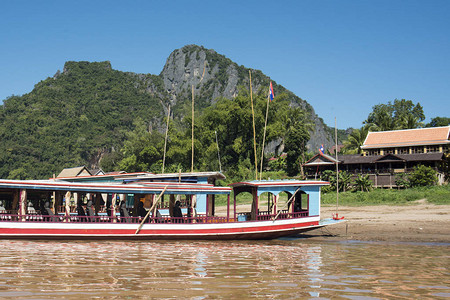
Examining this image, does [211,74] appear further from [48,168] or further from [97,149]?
[48,168]

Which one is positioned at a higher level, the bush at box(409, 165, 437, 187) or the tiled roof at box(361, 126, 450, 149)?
the tiled roof at box(361, 126, 450, 149)

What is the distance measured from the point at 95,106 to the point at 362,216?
137 metres

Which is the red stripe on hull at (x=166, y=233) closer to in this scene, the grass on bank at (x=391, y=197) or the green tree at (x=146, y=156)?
the grass on bank at (x=391, y=197)

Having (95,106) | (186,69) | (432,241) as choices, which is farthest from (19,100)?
(432,241)

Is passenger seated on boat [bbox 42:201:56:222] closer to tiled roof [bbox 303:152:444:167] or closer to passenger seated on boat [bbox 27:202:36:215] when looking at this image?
passenger seated on boat [bbox 27:202:36:215]

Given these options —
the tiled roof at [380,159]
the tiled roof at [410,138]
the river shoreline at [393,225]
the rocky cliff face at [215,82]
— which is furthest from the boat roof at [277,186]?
the rocky cliff face at [215,82]

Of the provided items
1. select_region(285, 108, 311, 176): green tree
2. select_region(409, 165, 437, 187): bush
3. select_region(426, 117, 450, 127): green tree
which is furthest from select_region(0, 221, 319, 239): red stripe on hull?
select_region(426, 117, 450, 127): green tree

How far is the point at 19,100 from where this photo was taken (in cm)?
14162

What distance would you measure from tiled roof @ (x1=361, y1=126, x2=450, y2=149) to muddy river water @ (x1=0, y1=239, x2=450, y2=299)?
28.7 metres

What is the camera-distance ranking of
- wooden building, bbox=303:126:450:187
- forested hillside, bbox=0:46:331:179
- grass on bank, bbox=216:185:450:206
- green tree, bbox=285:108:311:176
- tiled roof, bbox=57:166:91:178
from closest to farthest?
grass on bank, bbox=216:185:450:206 < wooden building, bbox=303:126:450:187 < tiled roof, bbox=57:166:91:178 < green tree, bbox=285:108:311:176 < forested hillside, bbox=0:46:331:179

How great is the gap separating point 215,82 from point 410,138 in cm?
13890

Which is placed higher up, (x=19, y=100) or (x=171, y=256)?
(x=19, y=100)

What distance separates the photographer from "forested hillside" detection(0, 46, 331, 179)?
6182cm

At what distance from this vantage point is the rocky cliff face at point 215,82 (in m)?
165
